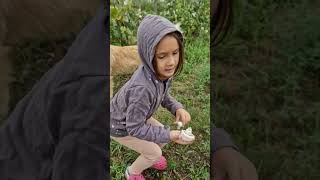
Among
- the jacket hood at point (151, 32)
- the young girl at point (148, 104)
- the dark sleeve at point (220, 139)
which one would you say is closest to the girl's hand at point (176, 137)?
the young girl at point (148, 104)

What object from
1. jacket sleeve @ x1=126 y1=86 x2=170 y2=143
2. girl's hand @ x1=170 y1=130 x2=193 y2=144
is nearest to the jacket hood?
jacket sleeve @ x1=126 y1=86 x2=170 y2=143

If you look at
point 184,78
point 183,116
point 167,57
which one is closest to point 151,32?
point 167,57

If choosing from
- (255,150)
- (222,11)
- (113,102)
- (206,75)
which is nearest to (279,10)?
(222,11)

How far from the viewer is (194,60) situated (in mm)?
1865

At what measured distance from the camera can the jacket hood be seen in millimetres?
1818

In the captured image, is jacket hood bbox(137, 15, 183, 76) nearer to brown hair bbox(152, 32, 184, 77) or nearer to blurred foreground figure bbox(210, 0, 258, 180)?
brown hair bbox(152, 32, 184, 77)

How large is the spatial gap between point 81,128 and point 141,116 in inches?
8.8

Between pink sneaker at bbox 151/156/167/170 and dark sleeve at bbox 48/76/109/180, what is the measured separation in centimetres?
18

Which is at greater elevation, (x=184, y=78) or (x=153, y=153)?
(x=184, y=78)

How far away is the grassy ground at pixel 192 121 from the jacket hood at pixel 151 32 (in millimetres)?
101

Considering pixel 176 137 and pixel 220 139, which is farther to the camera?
pixel 220 139

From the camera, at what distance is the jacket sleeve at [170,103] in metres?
1.86

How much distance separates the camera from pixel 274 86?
206cm

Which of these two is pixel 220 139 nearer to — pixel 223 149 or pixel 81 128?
pixel 223 149
